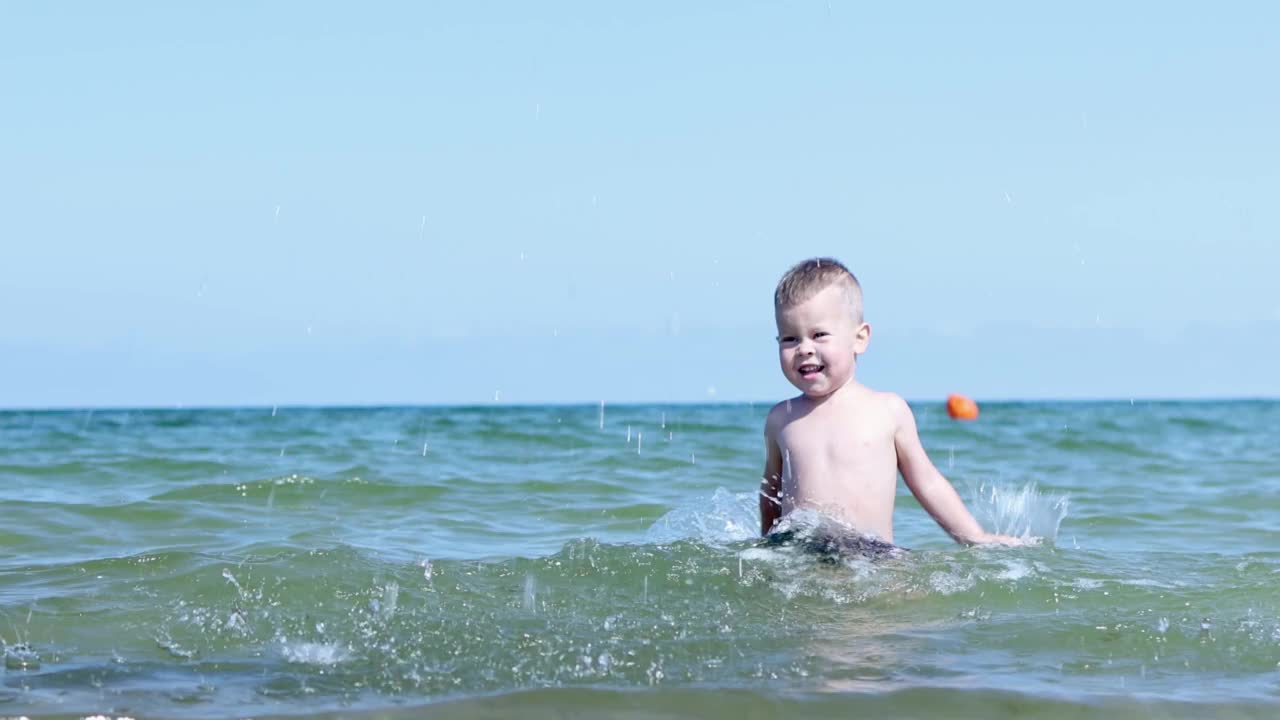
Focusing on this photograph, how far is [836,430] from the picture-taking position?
4.44 metres

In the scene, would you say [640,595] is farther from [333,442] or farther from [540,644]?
[333,442]

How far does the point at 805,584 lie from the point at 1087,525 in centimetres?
322

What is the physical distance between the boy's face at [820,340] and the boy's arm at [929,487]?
0.29 m

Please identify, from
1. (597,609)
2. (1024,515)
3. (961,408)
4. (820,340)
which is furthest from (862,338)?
(961,408)

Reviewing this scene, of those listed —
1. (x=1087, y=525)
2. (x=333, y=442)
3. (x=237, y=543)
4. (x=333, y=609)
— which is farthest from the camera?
(x=333, y=442)

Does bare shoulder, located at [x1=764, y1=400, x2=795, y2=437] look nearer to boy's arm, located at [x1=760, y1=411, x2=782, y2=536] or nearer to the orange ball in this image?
boy's arm, located at [x1=760, y1=411, x2=782, y2=536]

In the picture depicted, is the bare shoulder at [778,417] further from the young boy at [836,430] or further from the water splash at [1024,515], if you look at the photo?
the water splash at [1024,515]

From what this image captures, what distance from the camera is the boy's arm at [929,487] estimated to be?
14.8 feet

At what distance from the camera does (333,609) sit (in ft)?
13.2

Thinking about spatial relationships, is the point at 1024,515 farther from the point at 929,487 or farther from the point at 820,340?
the point at 820,340

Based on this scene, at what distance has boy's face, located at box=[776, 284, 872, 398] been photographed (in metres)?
4.22

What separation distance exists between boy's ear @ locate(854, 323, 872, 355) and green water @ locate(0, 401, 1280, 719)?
28.6 inches

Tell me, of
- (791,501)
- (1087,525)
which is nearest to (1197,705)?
(791,501)

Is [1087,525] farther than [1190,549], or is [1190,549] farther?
[1087,525]
